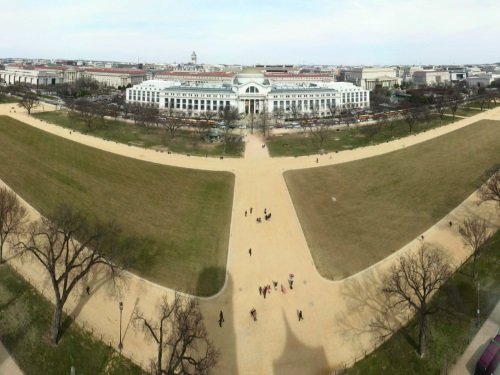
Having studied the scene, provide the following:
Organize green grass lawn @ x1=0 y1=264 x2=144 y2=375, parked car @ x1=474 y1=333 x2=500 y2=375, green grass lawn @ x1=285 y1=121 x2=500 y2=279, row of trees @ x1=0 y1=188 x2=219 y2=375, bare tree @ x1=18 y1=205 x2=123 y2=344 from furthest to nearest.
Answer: green grass lawn @ x1=285 y1=121 x2=500 y2=279, bare tree @ x1=18 y1=205 x2=123 y2=344, green grass lawn @ x1=0 y1=264 x2=144 y2=375, parked car @ x1=474 y1=333 x2=500 y2=375, row of trees @ x1=0 y1=188 x2=219 y2=375


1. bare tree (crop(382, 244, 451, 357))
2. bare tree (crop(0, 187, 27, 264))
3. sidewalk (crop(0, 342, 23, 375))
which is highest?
bare tree (crop(0, 187, 27, 264))

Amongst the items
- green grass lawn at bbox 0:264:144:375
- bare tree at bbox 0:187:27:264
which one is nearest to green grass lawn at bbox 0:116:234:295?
bare tree at bbox 0:187:27:264

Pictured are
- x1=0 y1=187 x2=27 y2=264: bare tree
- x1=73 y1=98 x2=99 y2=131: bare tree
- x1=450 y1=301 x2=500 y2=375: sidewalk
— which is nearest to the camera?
x1=450 y1=301 x2=500 y2=375: sidewalk

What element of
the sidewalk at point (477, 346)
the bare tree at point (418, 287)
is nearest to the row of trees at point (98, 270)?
the bare tree at point (418, 287)

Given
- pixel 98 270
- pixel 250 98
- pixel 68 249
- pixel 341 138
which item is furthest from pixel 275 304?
pixel 250 98

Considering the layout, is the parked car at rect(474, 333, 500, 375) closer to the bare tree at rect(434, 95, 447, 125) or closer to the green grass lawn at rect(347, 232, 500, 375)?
the green grass lawn at rect(347, 232, 500, 375)
